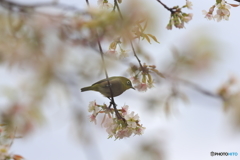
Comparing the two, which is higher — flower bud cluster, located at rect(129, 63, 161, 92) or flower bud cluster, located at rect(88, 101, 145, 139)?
flower bud cluster, located at rect(129, 63, 161, 92)

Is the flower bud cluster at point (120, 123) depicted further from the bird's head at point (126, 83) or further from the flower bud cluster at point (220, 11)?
the flower bud cluster at point (220, 11)

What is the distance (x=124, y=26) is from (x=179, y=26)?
3.06 ft

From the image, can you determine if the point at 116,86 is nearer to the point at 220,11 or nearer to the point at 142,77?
the point at 142,77

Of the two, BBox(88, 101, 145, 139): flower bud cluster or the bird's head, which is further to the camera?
the bird's head

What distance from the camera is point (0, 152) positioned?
1.92 meters

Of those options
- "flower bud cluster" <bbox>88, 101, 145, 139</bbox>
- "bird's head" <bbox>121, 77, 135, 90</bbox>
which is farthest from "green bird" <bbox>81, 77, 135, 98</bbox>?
"flower bud cluster" <bbox>88, 101, 145, 139</bbox>

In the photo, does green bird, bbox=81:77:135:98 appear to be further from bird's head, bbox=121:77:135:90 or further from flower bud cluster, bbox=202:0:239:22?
flower bud cluster, bbox=202:0:239:22

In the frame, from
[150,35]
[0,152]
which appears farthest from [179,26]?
[0,152]

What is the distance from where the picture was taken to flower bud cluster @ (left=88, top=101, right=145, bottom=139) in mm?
2170

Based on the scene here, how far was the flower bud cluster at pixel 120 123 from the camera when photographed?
7.12 ft

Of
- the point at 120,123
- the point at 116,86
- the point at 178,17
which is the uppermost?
the point at 178,17

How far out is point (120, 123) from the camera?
86.0 inches

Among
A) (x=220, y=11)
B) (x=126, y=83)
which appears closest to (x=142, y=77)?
(x=126, y=83)

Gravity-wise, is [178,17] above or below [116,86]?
above
